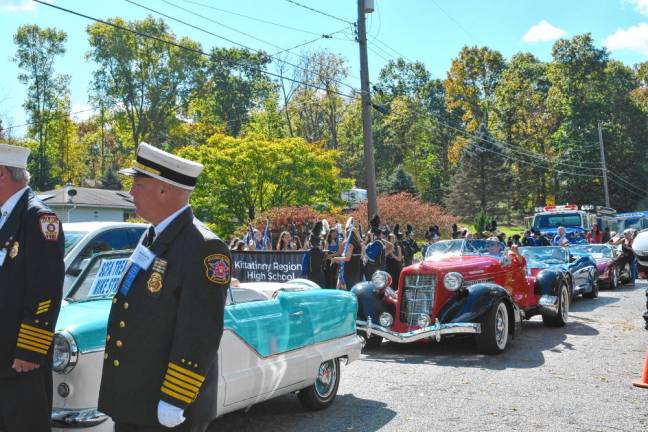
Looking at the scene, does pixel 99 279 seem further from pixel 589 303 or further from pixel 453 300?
pixel 589 303

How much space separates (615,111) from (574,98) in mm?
3620

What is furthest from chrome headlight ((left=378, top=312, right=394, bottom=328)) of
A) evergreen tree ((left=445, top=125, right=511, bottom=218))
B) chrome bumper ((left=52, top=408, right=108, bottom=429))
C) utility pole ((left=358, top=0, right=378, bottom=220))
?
evergreen tree ((left=445, top=125, right=511, bottom=218))

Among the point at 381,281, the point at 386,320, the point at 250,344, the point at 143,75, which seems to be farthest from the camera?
the point at 143,75

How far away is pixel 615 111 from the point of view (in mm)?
58375

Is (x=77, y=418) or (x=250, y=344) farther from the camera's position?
(x=250, y=344)

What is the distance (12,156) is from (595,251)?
19121mm

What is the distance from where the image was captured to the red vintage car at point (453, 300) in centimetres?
938

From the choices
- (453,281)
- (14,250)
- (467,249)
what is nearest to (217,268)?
(14,250)

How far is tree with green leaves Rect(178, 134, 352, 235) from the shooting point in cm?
2862

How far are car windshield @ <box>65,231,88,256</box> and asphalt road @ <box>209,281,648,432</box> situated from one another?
10.5 ft

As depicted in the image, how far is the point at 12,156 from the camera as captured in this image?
3926 millimetres

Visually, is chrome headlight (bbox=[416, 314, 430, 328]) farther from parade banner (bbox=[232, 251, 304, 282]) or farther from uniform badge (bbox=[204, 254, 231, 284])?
uniform badge (bbox=[204, 254, 231, 284])

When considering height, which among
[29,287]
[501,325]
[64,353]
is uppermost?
[29,287]

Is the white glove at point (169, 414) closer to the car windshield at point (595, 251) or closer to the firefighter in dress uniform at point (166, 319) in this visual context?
the firefighter in dress uniform at point (166, 319)
